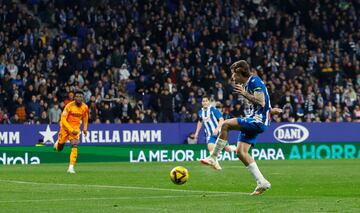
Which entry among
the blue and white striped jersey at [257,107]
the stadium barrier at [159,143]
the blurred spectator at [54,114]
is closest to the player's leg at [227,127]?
the blue and white striped jersey at [257,107]

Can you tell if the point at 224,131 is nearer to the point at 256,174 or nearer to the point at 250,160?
the point at 250,160

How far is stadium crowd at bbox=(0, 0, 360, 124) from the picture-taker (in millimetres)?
38344

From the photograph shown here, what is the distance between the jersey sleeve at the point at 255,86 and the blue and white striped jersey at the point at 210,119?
43.6ft

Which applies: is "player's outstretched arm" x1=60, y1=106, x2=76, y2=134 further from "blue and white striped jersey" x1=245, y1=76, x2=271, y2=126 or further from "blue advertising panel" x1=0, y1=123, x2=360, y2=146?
"blue and white striped jersey" x1=245, y1=76, x2=271, y2=126

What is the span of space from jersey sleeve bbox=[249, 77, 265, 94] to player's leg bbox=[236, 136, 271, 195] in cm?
88

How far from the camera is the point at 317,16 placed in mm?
48281

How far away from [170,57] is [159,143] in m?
5.19

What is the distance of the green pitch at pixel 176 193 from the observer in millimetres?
14289

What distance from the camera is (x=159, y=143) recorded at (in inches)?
1523

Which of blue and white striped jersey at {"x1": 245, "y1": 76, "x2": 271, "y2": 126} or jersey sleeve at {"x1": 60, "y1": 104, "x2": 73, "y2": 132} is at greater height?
blue and white striped jersey at {"x1": 245, "y1": 76, "x2": 271, "y2": 126}

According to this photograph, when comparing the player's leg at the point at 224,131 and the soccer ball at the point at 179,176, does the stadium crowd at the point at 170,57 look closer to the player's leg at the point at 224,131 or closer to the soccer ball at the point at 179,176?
the soccer ball at the point at 179,176

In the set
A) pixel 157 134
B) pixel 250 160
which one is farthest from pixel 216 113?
pixel 250 160

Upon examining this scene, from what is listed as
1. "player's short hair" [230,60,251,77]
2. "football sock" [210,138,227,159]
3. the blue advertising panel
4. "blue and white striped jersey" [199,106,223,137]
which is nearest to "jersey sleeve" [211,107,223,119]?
"blue and white striped jersey" [199,106,223,137]

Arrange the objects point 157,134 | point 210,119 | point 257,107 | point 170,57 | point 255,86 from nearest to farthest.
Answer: point 255,86
point 257,107
point 210,119
point 157,134
point 170,57
